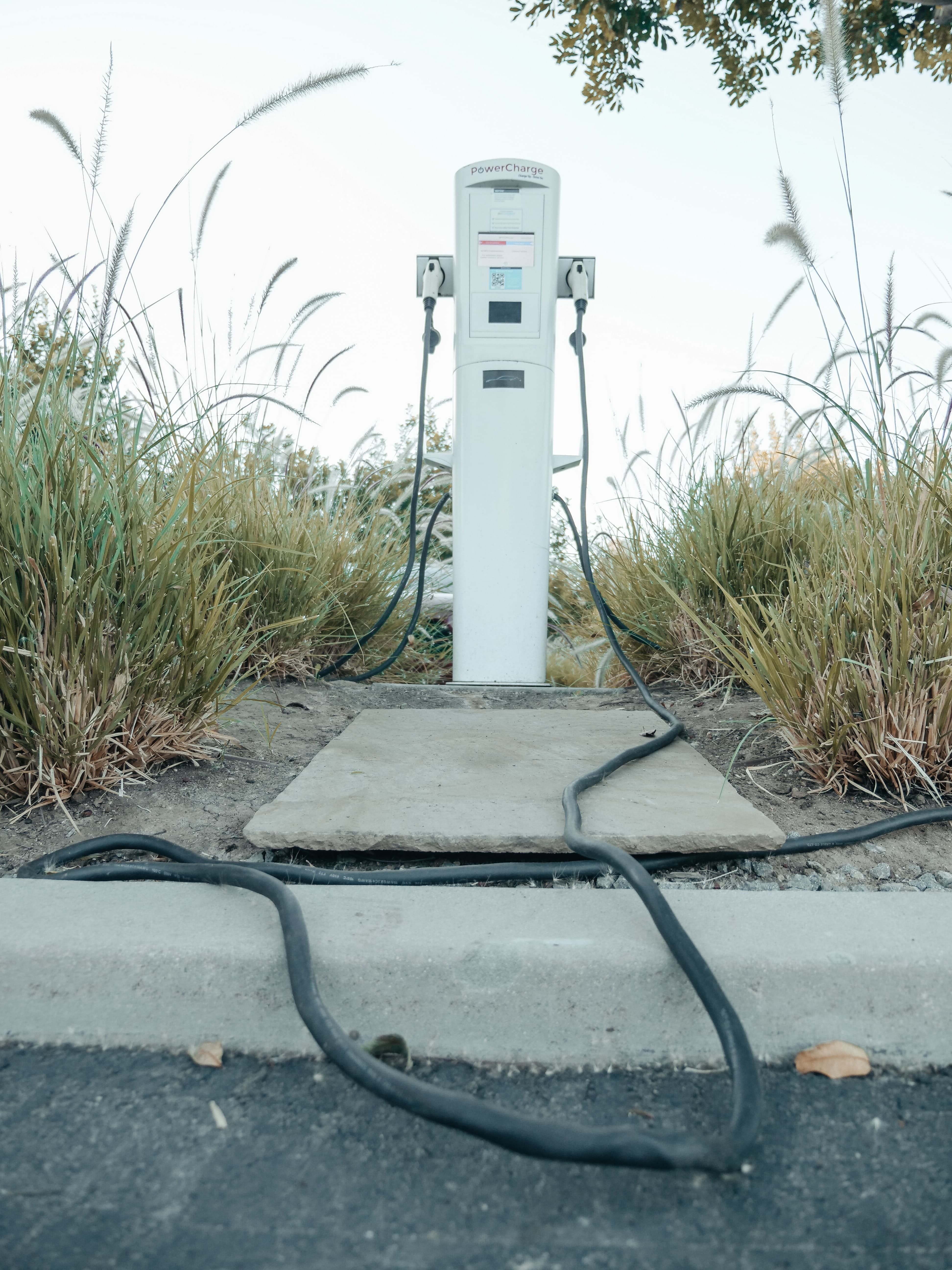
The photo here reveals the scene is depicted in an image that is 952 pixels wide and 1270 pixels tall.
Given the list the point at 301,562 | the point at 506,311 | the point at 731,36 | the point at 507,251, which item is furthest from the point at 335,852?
the point at 731,36

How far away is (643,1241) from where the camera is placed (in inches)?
27.6

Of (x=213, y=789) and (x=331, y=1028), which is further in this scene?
(x=213, y=789)

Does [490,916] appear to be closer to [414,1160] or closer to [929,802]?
[414,1160]

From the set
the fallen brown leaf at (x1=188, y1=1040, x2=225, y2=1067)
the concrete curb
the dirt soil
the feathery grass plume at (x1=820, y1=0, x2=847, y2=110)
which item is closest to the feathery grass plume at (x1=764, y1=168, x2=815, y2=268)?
the feathery grass plume at (x1=820, y1=0, x2=847, y2=110)

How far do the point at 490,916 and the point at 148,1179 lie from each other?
480mm

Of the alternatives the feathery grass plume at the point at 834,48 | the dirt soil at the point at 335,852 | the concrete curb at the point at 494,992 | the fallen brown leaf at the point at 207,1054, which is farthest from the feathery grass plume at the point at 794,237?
the fallen brown leaf at the point at 207,1054

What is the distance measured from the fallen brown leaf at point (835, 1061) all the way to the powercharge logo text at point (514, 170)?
3019 millimetres

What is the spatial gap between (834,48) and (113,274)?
1.63 metres

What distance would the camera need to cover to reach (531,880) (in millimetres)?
1340

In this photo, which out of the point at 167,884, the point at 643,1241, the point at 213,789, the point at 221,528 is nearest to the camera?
the point at 643,1241

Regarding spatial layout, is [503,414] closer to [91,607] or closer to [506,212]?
[506,212]

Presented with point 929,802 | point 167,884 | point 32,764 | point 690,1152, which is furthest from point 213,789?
point 929,802

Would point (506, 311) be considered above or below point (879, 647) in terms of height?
above

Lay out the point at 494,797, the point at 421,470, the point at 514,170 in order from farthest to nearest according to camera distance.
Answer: the point at 421,470
the point at 514,170
the point at 494,797
